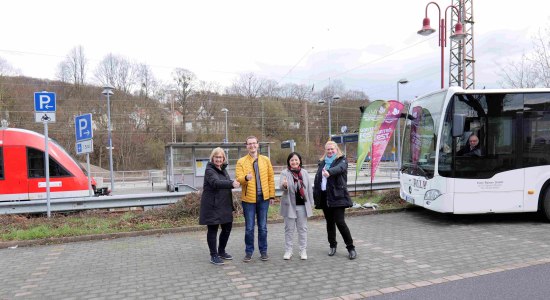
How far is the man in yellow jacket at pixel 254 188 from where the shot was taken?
5.57m

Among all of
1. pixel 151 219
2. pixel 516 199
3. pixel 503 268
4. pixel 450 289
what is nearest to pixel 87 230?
pixel 151 219

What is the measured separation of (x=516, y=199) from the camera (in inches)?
317

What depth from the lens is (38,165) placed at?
12.1m

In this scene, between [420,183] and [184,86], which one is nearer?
[420,183]

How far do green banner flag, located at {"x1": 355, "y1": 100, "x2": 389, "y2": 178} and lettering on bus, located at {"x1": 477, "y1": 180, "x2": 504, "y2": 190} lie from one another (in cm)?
313

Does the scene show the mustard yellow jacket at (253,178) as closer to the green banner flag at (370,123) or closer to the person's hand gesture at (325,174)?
the person's hand gesture at (325,174)

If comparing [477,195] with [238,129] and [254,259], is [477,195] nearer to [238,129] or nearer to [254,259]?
[254,259]

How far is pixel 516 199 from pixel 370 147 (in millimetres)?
3612

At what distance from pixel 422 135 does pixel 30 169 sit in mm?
10962

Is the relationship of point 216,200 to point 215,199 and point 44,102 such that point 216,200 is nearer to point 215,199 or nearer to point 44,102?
point 215,199

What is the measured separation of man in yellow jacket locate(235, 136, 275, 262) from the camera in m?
5.57

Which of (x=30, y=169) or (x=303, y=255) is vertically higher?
(x=30, y=169)

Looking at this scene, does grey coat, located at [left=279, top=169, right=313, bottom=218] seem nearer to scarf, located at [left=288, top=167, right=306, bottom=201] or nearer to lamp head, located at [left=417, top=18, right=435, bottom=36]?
scarf, located at [left=288, top=167, right=306, bottom=201]

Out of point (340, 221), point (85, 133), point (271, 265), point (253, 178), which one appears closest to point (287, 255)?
point (271, 265)
